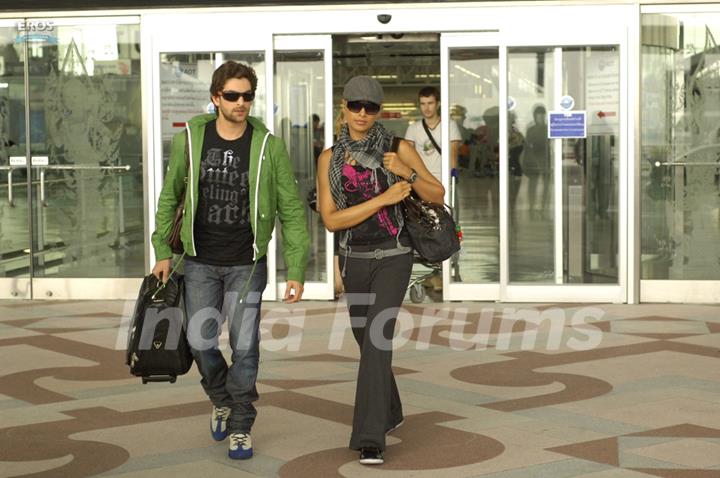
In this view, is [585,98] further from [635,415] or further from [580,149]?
[635,415]

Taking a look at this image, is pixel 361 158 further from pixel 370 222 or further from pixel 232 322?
pixel 232 322

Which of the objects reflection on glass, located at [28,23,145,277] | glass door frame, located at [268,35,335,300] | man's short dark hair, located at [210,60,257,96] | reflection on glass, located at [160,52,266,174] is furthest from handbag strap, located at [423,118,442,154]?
man's short dark hair, located at [210,60,257,96]

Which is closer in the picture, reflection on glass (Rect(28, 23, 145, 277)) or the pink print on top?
the pink print on top

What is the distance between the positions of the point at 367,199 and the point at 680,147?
6597mm

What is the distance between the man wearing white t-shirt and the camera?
12492 mm

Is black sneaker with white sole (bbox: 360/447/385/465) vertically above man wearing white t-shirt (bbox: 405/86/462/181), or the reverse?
man wearing white t-shirt (bbox: 405/86/462/181)

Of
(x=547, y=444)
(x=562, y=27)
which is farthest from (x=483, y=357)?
(x=562, y=27)

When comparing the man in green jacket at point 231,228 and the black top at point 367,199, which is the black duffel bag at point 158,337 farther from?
the black top at point 367,199

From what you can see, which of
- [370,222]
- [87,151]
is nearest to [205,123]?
[370,222]

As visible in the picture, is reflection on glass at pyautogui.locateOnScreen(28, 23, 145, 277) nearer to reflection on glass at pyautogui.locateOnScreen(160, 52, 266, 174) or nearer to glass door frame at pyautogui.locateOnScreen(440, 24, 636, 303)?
reflection on glass at pyautogui.locateOnScreen(160, 52, 266, 174)

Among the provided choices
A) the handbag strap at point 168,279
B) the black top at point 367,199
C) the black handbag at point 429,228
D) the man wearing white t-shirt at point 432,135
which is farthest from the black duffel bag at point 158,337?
the man wearing white t-shirt at point 432,135

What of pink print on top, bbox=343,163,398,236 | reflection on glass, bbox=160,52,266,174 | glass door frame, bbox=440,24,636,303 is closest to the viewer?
pink print on top, bbox=343,163,398,236

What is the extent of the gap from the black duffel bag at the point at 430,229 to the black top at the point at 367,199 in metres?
0.08

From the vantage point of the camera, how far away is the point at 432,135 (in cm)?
1259
